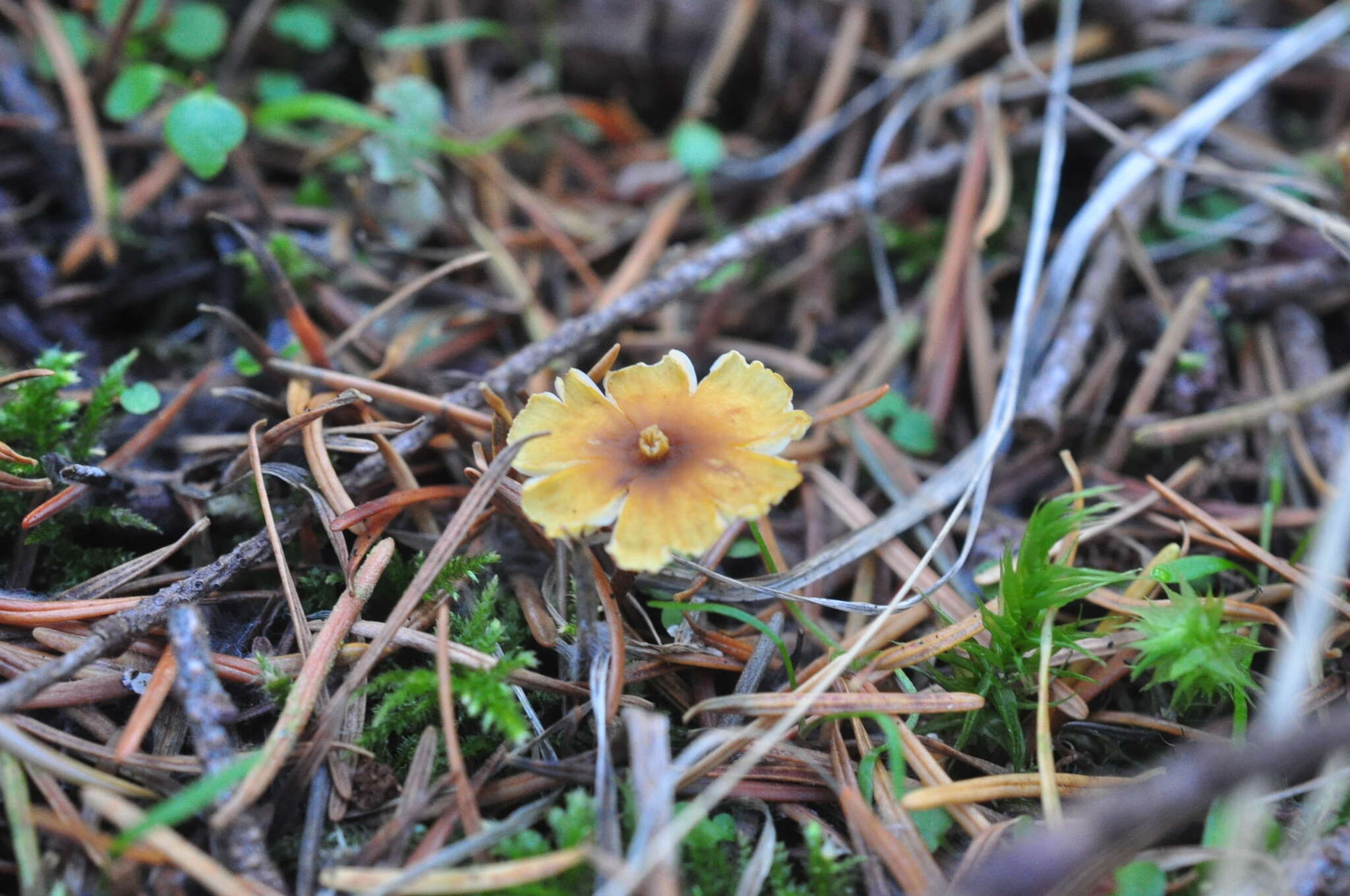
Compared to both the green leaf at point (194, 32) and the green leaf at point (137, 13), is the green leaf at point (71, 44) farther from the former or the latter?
the green leaf at point (194, 32)

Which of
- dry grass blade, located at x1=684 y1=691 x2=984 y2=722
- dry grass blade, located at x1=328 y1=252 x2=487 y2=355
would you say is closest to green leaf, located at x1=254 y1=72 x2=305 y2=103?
dry grass blade, located at x1=328 y1=252 x2=487 y2=355

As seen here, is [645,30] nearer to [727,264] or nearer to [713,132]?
[713,132]

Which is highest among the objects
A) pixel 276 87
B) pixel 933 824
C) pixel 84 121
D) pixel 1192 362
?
pixel 276 87

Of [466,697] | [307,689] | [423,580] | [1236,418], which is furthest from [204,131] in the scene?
[1236,418]

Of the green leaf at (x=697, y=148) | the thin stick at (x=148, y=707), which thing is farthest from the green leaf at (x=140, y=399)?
the green leaf at (x=697, y=148)

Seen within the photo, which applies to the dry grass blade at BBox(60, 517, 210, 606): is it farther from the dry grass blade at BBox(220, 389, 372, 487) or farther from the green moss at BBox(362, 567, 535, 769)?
the green moss at BBox(362, 567, 535, 769)

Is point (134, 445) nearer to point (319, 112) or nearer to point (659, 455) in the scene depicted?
point (319, 112)
